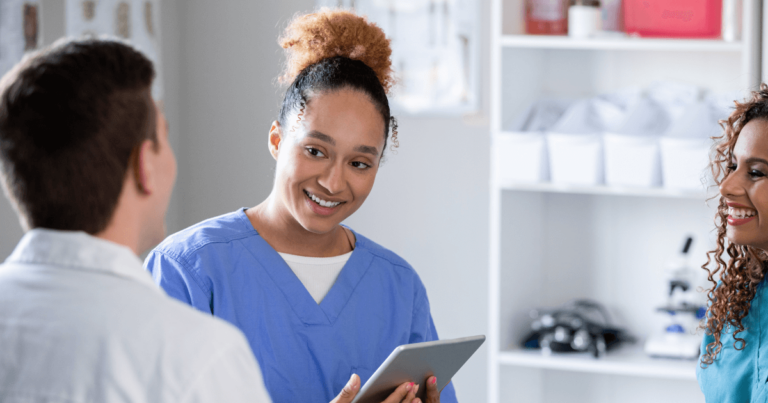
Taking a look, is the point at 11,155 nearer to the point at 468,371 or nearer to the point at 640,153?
the point at 640,153

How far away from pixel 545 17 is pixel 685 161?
60cm

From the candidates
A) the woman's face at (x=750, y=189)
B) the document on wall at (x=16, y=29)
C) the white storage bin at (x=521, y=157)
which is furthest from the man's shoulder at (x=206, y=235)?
the document on wall at (x=16, y=29)

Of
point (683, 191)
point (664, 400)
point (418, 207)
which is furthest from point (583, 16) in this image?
point (664, 400)

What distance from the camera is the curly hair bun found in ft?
4.81

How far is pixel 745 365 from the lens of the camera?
4.51 feet

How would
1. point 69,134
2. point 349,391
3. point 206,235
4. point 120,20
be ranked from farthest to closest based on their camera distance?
point 120,20, point 206,235, point 349,391, point 69,134

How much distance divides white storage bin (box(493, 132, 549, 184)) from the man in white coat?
1.63 m

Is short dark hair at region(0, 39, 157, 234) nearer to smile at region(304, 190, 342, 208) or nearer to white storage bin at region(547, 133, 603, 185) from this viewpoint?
smile at region(304, 190, 342, 208)

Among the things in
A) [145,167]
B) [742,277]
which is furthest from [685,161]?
[145,167]

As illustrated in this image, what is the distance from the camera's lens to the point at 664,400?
2.54 metres

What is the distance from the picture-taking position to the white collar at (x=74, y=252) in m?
0.69

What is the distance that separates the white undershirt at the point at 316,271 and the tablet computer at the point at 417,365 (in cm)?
24

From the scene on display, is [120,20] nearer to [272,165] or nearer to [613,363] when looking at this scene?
[272,165]

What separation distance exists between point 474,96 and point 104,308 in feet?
7.46
